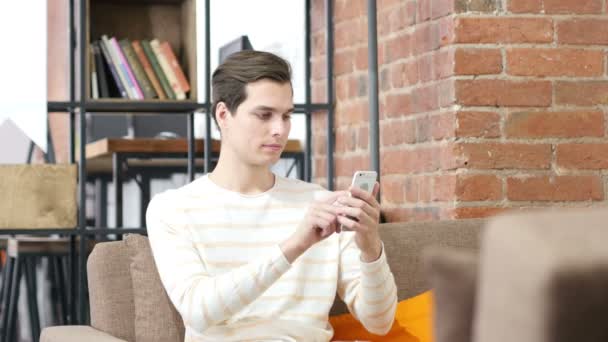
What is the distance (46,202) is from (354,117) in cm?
100

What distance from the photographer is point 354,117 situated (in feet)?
11.2

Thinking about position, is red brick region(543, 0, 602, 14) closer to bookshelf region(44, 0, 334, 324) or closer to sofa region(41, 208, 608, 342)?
bookshelf region(44, 0, 334, 324)

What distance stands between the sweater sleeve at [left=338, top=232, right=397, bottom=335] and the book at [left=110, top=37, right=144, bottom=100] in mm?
1288

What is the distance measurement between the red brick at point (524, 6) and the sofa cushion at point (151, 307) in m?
1.24

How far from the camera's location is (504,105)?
9.46ft

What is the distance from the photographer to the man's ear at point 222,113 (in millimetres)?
2299

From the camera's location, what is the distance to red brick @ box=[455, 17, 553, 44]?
2840 millimetres

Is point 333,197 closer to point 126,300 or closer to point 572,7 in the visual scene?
point 126,300

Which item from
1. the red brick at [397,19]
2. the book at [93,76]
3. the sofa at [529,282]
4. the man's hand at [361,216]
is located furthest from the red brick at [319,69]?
the sofa at [529,282]

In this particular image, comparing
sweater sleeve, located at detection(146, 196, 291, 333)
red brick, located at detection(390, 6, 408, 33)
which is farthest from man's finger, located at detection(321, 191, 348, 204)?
red brick, located at detection(390, 6, 408, 33)

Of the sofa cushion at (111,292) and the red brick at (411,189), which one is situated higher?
the red brick at (411,189)

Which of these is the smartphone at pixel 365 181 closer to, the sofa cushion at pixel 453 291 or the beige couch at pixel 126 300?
the beige couch at pixel 126 300

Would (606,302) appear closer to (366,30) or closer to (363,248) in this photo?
(363,248)

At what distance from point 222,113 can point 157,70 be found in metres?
1.17
